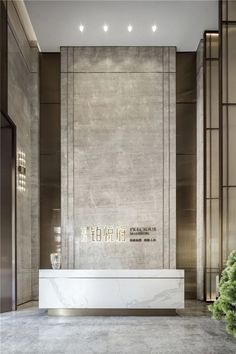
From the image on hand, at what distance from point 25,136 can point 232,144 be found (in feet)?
13.4

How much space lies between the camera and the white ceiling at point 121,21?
26.9ft

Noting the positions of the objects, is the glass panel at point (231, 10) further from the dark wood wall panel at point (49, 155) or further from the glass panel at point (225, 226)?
the dark wood wall panel at point (49, 155)

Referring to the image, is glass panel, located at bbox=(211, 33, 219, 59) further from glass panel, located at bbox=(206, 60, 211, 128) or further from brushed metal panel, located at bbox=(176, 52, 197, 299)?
brushed metal panel, located at bbox=(176, 52, 197, 299)

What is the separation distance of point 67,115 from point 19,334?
486 cm

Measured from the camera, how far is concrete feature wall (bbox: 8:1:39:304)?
863cm

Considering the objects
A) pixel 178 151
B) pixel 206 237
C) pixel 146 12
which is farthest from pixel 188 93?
pixel 206 237

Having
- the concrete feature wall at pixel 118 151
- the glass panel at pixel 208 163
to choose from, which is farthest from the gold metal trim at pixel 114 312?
the glass panel at pixel 208 163

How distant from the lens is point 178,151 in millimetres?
10016

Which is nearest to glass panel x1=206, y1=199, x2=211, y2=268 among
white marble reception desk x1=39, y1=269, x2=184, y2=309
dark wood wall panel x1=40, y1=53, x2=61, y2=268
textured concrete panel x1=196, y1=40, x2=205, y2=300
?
textured concrete panel x1=196, y1=40, x2=205, y2=300

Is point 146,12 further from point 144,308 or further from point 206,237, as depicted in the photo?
point 144,308

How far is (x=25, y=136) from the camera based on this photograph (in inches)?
376

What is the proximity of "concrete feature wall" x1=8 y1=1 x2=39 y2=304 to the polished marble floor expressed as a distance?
150 centimetres

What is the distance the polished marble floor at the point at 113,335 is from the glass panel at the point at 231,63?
343cm

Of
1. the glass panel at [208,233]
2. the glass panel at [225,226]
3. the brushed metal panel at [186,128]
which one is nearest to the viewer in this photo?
the glass panel at [225,226]
